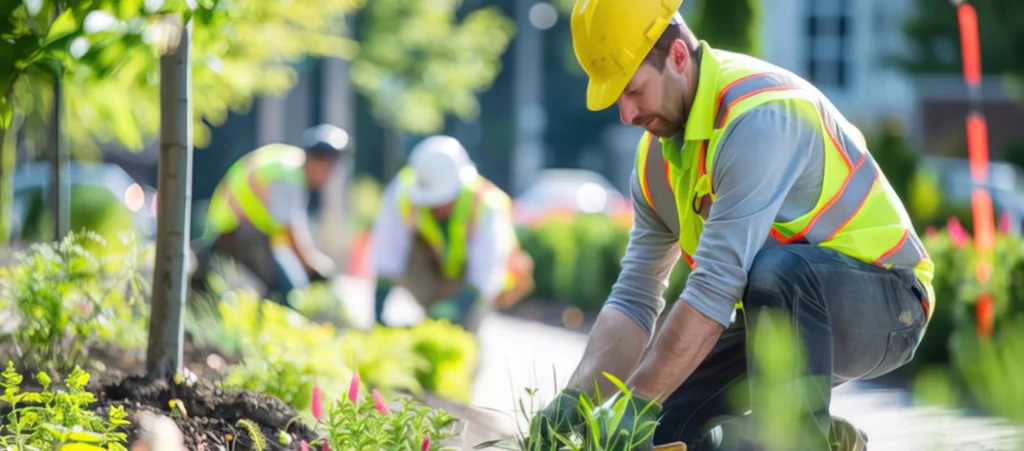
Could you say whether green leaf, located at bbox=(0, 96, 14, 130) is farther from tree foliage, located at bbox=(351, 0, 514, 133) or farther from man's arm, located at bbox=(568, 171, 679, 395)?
tree foliage, located at bbox=(351, 0, 514, 133)

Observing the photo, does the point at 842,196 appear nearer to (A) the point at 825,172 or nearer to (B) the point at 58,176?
(A) the point at 825,172

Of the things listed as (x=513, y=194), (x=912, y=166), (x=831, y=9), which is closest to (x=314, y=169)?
(x=912, y=166)

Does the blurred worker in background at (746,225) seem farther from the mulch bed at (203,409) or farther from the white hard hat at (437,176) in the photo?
the white hard hat at (437,176)

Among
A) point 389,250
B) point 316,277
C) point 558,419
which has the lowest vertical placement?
point 316,277

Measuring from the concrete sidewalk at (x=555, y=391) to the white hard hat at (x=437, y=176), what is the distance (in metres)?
0.72

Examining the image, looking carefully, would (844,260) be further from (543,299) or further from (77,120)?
(543,299)

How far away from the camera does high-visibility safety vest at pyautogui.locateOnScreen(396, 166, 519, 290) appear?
303 inches

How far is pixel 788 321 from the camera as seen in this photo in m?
2.84

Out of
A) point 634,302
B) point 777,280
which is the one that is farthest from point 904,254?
point 634,302

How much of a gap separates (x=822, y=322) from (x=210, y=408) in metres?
1.44

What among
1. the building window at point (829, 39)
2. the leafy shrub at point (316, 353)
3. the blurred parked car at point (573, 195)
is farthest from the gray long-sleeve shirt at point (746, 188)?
the building window at point (829, 39)

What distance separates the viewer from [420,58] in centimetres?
2016

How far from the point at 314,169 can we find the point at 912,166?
464 centimetres

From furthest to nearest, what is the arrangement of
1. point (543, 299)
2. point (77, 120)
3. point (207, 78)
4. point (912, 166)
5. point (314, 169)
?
1. point (543, 299)
2. point (912, 166)
3. point (314, 169)
4. point (77, 120)
5. point (207, 78)
